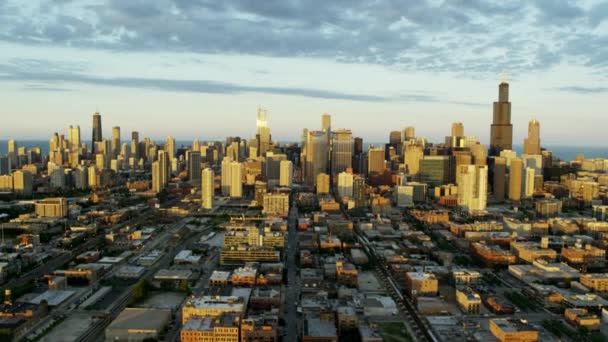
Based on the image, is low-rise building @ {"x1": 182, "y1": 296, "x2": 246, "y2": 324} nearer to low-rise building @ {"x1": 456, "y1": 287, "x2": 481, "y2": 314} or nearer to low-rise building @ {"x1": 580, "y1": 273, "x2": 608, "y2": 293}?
low-rise building @ {"x1": 456, "y1": 287, "x2": 481, "y2": 314}

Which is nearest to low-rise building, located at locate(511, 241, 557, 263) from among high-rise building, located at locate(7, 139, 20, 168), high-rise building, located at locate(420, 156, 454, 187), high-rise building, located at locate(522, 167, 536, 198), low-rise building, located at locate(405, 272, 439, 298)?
low-rise building, located at locate(405, 272, 439, 298)

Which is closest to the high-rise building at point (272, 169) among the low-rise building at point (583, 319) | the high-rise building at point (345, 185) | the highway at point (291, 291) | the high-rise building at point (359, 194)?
the high-rise building at point (345, 185)

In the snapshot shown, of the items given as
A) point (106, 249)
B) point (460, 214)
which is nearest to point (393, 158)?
point (460, 214)

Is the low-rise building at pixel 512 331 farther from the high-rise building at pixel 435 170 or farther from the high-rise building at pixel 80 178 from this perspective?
the high-rise building at pixel 80 178

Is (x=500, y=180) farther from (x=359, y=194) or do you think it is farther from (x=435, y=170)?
(x=359, y=194)

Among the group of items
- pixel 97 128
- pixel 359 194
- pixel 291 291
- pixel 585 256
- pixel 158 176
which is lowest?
pixel 291 291

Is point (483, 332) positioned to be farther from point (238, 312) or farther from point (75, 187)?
point (75, 187)

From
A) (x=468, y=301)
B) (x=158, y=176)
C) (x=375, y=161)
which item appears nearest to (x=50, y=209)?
(x=158, y=176)
